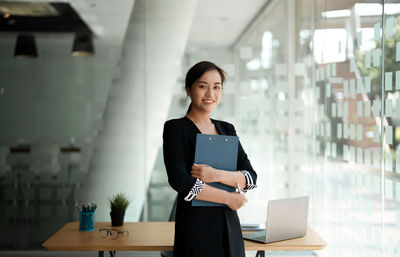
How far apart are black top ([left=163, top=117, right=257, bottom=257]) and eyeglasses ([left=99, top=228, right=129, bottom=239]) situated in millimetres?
731

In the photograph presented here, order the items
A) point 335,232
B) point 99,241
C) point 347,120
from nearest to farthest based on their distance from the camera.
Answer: point 99,241 < point 347,120 < point 335,232

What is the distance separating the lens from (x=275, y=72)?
16.7 feet

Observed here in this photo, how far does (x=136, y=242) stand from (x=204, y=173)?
799mm

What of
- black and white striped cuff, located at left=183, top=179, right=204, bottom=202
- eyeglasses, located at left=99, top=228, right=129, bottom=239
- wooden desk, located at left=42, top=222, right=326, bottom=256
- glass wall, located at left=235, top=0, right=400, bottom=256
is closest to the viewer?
black and white striped cuff, located at left=183, top=179, right=204, bottom=202

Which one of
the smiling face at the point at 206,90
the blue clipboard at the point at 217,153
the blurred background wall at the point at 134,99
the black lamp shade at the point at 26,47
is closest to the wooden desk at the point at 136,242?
the blue clipboard at the point at 217,153

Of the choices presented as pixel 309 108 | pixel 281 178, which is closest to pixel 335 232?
pixel 281 178

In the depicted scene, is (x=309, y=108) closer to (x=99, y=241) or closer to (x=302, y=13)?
(x=302, y=13)

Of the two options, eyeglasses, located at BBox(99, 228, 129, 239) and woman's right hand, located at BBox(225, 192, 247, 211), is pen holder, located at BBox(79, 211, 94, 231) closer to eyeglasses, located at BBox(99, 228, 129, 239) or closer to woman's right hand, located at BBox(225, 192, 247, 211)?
eyeglasses, located at BBox(99, 228, 129, 239)

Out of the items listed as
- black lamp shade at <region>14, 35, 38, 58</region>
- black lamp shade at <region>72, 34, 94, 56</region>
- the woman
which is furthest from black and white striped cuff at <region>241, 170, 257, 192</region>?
black lamp shade at <region>14, 35, 38, 58</region>

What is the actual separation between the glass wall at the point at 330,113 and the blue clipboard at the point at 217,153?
4.06 feet

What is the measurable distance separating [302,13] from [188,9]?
1167mm

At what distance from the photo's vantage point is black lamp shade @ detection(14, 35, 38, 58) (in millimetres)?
4949

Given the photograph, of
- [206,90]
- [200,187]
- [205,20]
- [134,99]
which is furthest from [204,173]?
[205,20]

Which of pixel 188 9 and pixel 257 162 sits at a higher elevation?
pixel 188 9
